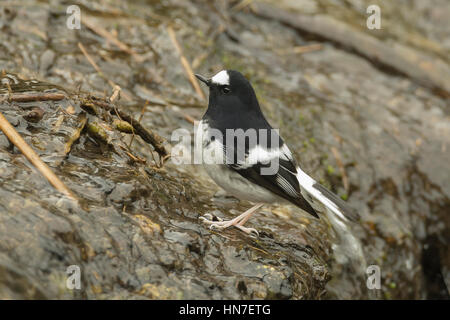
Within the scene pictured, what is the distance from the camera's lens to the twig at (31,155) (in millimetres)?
3125

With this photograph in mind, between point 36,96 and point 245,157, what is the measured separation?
5.50 feet

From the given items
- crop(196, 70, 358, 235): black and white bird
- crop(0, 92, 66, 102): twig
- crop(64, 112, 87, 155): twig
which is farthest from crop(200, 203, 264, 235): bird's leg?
crop(0, 92, 66, 102): twig

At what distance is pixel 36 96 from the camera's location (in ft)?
12.6

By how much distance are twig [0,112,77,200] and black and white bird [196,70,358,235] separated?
114 centimetres

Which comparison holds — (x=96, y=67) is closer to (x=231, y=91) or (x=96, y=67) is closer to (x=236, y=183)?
(x=231, y=91)

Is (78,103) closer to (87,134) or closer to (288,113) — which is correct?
(87,134)

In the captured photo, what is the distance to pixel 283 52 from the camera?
308 inches

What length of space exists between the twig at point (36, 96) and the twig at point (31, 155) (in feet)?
1.03

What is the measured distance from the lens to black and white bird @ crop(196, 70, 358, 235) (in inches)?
157

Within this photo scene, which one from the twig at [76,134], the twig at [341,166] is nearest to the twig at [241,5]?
the twig at [341,166]

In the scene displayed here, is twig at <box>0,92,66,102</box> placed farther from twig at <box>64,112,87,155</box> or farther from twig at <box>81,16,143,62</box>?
twig at <box>81,16,143,62</box>
